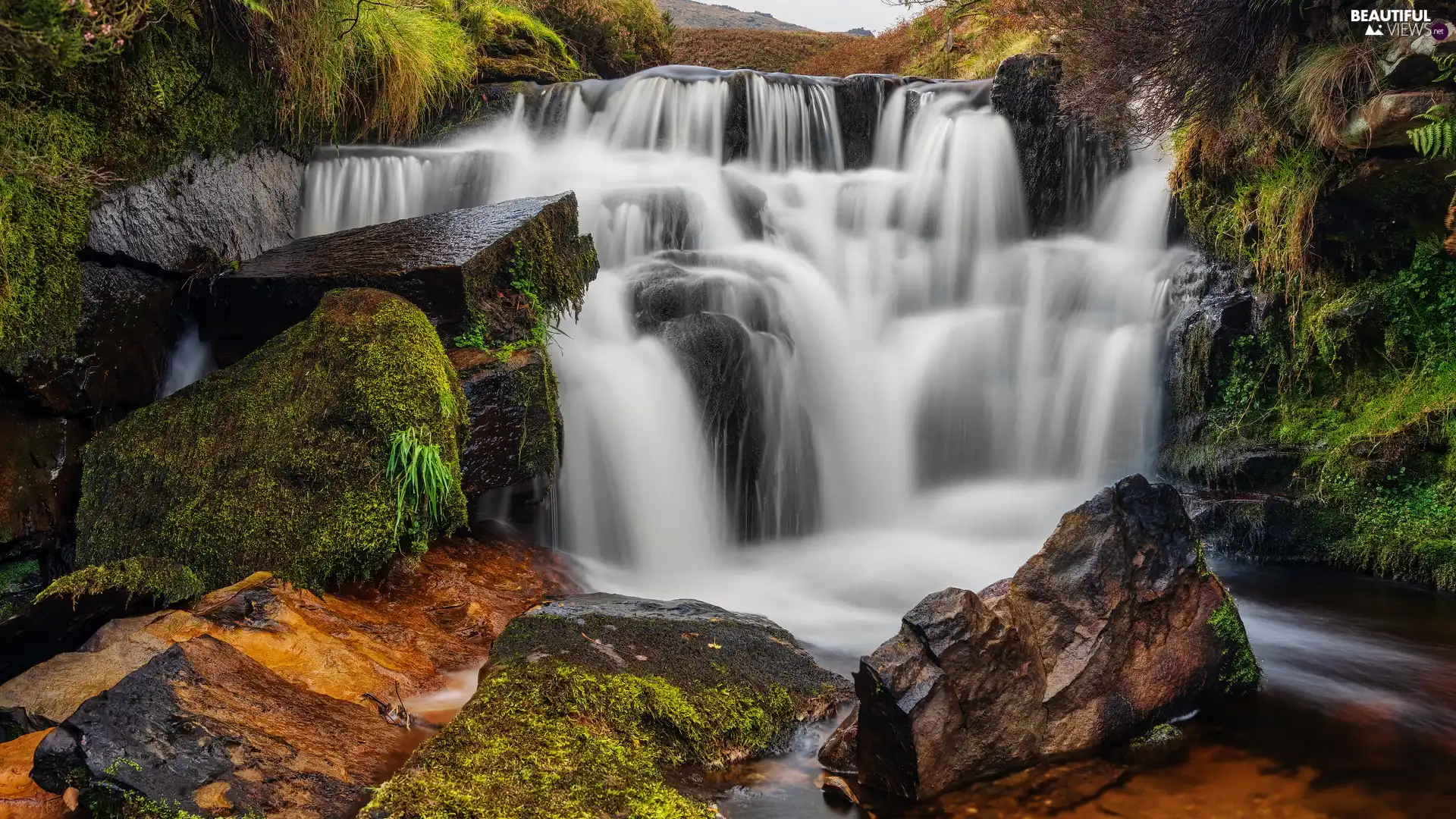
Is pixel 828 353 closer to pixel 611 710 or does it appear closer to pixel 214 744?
pixel 611 710

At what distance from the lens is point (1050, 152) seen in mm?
9031

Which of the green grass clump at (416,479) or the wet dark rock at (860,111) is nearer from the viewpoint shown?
the green grass clump at (416,479)

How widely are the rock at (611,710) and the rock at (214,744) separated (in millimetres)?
265

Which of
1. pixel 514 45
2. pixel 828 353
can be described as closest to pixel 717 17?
pixel 514 45

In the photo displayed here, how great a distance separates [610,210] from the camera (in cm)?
761

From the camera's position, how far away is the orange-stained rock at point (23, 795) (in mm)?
2289

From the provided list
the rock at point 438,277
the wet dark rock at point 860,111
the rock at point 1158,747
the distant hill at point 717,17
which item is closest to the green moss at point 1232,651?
the rock at point 1158,747

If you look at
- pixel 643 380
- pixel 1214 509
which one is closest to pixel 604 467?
pixel 643 380

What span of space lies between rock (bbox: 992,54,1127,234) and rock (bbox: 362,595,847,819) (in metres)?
6.37

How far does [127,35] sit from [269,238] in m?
1.98

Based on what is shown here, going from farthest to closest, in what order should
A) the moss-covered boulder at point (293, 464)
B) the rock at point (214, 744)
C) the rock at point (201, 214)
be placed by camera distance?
the rock at point (201, 214) < the moss-covered boulder at point (293, 464) < the rock at point (214, 744)

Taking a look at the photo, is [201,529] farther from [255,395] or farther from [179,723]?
[179,723]

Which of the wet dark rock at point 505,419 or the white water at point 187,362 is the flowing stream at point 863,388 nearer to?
the wet dark rock at point 505,419

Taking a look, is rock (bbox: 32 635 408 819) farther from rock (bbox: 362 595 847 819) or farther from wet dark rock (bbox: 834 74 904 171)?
wet dark rock (bbox: 834 74 904 171)
